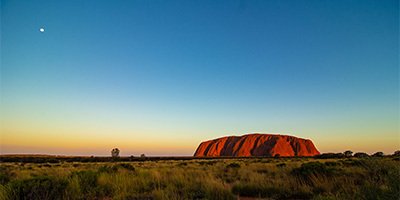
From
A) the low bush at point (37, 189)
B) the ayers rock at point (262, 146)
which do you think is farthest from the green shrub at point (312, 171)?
the ayers rock at point (262, 146)

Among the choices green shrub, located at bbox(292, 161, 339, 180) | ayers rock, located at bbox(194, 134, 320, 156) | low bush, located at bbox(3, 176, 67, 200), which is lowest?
ayers rock, located at bbox(194, 134, 320, 156)

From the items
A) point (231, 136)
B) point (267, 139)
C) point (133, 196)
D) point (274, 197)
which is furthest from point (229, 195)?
point (231, 136)

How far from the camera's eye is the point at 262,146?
3880 inches

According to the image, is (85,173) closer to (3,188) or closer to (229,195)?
(3,188)

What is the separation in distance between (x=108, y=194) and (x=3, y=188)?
9.78 feet

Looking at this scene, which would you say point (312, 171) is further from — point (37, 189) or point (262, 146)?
point (262, 146)

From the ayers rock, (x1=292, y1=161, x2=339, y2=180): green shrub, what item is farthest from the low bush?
the ayers rock

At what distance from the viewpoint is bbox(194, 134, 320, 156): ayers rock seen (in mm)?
95137

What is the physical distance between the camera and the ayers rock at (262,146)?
3746 inches

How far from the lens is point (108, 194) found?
725cm

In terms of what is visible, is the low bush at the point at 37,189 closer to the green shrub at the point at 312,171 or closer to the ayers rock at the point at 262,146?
the green shrub at the point at 312,171

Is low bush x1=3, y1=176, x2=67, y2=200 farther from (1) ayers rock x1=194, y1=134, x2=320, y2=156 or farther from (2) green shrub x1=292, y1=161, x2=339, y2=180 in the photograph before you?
(1) ayers rock x1=194, y1=134, x2=320, y2=156

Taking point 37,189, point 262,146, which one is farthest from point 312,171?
point 262,146

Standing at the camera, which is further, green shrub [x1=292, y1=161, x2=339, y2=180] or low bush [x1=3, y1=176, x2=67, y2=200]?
green shrub [x1=292, y1=161, x2=339, y2=180]
